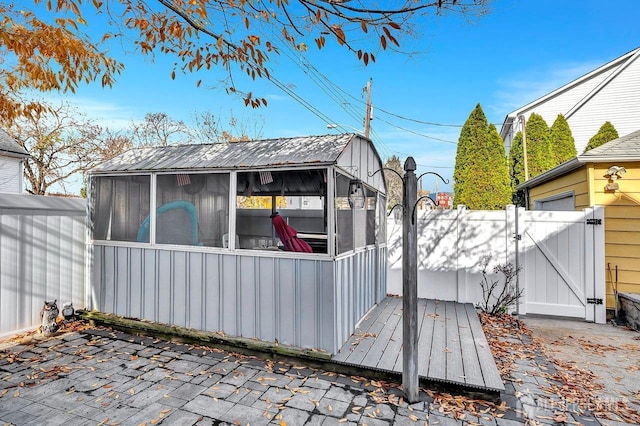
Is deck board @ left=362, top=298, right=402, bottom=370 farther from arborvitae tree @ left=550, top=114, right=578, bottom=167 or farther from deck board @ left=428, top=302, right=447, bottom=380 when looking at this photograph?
arborvitae tree @ left=550, top=114, right=578, bottom=167

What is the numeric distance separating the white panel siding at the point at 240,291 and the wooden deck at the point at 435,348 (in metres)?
0.23

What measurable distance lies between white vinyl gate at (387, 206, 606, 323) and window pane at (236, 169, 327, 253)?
2.03m

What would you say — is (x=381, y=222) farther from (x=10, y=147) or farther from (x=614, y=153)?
(x=10, y=147)

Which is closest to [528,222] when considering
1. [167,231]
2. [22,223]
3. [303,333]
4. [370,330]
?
[370,330]

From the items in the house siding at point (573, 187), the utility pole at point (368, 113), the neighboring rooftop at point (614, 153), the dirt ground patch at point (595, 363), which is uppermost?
the utility pole at point (368, 113)

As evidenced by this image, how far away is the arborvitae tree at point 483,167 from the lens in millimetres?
10117

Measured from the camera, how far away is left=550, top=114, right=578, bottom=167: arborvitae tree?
37.0 feet

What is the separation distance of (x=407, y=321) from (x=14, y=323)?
14.6 feet

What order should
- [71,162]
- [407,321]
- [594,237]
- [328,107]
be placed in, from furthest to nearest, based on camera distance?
[328,107], [71,162], [594,237], [407,321]

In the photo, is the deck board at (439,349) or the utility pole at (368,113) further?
the utility pole at (368,113)

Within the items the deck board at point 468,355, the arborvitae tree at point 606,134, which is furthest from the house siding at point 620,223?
the arborvitae tree at point 606,134

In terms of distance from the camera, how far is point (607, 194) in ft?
16.9

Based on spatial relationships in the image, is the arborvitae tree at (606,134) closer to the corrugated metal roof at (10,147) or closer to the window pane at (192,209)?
the window pane at (192,209)

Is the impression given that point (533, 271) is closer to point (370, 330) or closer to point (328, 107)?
point (370, 330)
